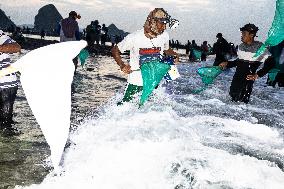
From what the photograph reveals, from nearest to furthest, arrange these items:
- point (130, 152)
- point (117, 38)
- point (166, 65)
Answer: point (130, 152)
point (166, 65)
point (117, 38)

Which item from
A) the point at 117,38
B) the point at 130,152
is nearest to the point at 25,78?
the point at 130,152

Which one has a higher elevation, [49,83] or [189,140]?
[49,83]

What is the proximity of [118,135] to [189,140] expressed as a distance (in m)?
1.03

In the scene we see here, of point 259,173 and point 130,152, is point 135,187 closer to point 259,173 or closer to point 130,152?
point 130,152

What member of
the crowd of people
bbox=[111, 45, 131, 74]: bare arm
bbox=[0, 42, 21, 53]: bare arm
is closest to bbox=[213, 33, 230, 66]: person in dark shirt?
the crowd of people

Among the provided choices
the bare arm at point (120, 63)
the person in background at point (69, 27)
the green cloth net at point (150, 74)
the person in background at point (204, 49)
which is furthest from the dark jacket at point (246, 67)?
the person in background at point (204, 49)

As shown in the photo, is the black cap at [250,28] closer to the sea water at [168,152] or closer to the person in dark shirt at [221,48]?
the sea water at [168,152]

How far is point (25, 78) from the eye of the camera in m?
3.29

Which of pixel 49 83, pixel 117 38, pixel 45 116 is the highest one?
pixel 49 83

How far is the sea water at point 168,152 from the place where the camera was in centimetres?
439

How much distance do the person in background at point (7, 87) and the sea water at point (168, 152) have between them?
103cm

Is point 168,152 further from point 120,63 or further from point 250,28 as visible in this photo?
point 250,28

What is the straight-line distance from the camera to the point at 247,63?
7852 mm

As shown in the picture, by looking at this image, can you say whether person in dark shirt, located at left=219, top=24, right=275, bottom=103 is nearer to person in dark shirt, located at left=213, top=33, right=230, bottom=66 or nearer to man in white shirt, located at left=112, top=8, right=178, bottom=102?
man in white shirt, located at left=112, top=8, right=178, bottom=102
